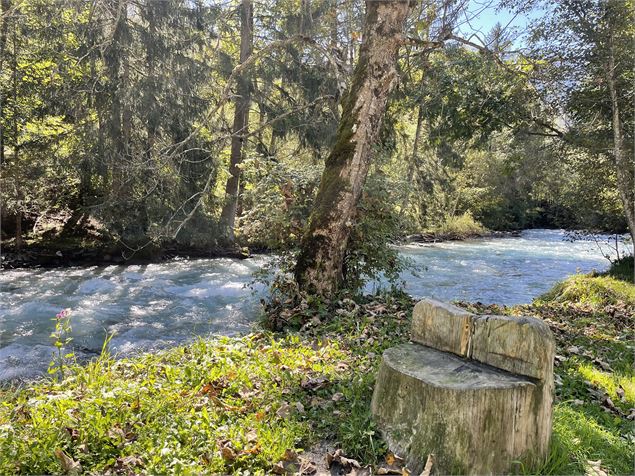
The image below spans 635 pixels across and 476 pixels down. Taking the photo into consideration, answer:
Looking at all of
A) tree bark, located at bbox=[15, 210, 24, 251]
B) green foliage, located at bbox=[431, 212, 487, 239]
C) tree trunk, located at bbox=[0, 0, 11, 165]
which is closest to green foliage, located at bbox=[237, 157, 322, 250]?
tree bark, located at bbox=[15, 210, 24, 251]

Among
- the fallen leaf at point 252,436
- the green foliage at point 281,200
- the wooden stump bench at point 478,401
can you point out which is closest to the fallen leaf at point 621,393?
the wooden stump bench at point 478,401

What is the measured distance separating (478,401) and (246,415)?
59.1 inches

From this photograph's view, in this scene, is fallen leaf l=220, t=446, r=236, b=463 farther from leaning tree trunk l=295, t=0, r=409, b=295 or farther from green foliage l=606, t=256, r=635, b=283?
green foliage l=606, t=256, r=635, b=283

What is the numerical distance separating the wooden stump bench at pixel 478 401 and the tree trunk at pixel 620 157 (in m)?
8.01

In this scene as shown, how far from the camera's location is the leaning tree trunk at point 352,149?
5.91 metres

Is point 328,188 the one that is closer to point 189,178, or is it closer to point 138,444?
point 138,444

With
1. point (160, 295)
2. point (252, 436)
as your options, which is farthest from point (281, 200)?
point (252, 436)

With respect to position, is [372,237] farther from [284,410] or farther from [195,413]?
[195,413]

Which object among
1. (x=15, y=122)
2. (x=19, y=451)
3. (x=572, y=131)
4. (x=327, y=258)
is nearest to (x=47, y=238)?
(x=15, y=122)

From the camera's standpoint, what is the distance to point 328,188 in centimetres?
615

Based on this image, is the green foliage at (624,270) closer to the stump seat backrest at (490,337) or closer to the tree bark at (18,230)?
the stump seat backrest at (490,337)

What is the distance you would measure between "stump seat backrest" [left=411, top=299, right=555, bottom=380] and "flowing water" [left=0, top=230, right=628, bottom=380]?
446 cm

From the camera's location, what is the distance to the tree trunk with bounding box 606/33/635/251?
877 cm

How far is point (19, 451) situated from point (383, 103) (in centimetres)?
526
